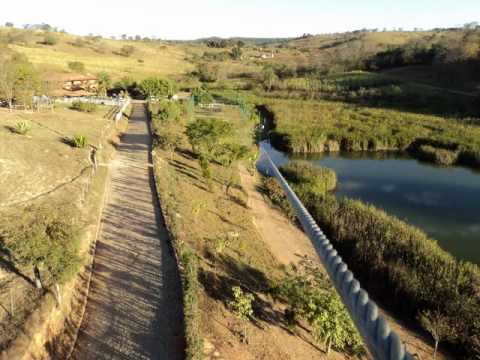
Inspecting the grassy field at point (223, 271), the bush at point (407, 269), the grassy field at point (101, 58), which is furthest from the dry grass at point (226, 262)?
the grassy field at point (101, 58)

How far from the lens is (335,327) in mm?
7531

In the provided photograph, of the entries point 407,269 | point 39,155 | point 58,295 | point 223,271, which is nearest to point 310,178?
point 407,269

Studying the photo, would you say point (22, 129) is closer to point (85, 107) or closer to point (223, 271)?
point (85, 107)

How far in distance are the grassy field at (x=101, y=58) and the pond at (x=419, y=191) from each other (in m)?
40.6

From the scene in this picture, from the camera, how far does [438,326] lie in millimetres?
8875

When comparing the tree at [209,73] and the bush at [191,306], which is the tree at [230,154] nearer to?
the bush at [191,306]

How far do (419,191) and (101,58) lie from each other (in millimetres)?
67625

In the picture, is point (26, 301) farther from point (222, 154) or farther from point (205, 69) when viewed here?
point (205, 69)

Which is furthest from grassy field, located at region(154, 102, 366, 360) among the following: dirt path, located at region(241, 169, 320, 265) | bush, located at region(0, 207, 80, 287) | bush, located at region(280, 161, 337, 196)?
bush, located at region(280, 161, 337, 196)

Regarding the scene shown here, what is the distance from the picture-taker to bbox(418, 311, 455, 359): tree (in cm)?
882

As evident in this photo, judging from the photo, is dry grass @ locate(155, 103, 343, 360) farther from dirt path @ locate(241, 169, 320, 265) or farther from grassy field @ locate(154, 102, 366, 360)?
dirt path @ locate(241, 169, 320, 265)

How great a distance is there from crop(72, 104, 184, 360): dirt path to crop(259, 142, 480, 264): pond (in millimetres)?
11301

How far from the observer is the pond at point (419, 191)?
15672 mm

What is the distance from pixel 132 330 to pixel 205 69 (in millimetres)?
67213
